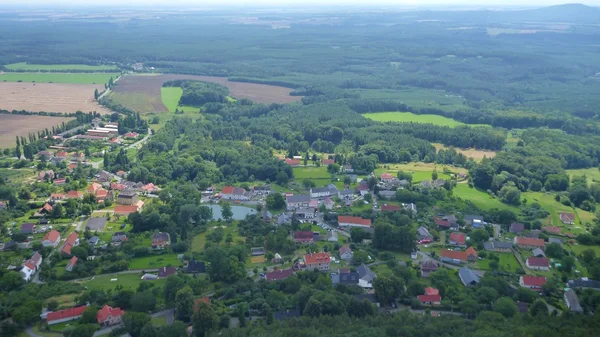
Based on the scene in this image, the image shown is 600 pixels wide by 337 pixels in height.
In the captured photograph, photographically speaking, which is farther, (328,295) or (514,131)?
(514,131)

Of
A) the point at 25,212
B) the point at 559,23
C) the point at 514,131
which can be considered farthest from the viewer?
the point at 559,23

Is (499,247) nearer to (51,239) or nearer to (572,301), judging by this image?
(572,301)

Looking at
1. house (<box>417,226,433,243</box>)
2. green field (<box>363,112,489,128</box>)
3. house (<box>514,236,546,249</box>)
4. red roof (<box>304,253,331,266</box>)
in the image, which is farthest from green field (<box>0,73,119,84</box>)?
house (<box>514,236,546,249</box>)

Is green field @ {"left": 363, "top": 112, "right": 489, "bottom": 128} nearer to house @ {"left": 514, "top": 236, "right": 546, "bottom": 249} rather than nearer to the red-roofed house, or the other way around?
house @ {"left": 514, "top": 236, "right": 546, "bottom": 249}

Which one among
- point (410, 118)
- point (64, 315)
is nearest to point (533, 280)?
point (64, 315)

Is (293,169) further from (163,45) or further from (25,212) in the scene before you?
(163,45)

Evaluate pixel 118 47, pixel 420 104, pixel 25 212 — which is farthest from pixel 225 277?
pixel 118 47
